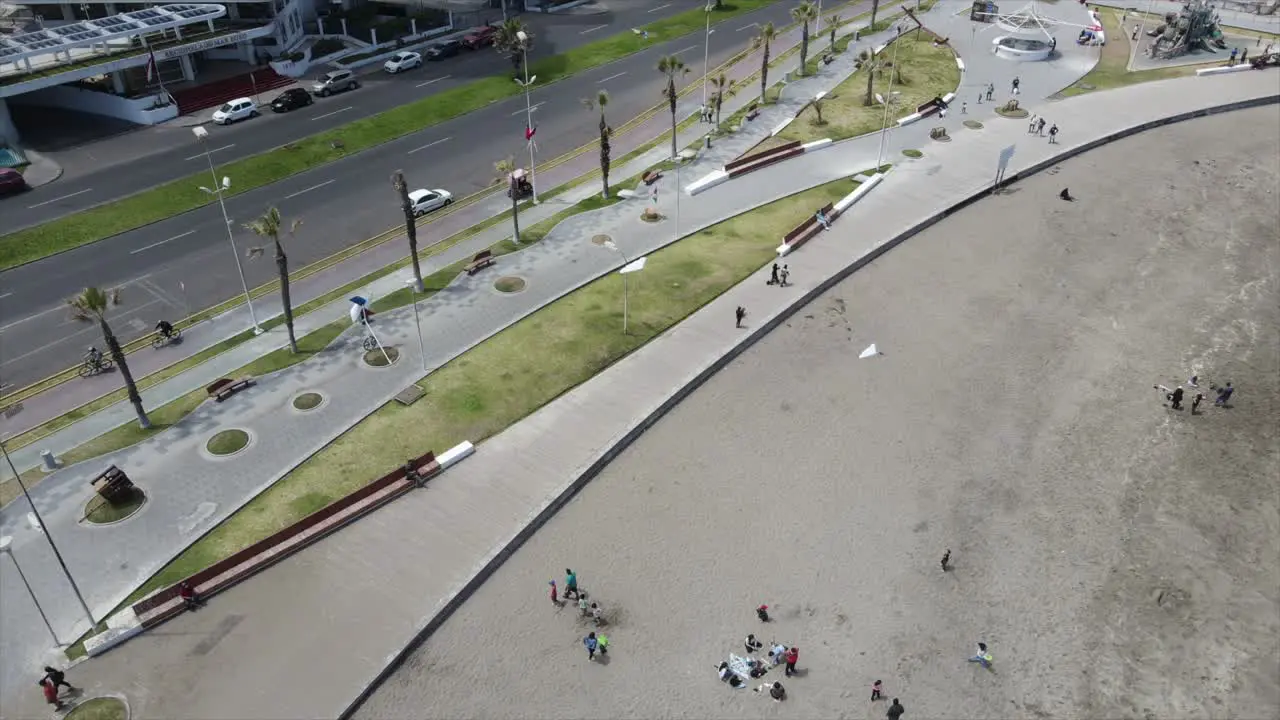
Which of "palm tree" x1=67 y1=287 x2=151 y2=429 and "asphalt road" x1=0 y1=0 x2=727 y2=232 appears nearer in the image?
"palm tree" x1=67 y1=287 x2=151 y2=429

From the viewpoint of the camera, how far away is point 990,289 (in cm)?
4497

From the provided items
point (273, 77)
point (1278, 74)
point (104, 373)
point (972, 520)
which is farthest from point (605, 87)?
point (1278, 74)

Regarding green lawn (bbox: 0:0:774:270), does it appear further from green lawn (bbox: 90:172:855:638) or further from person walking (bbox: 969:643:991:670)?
person walking (bbox: 969:643:991:670)

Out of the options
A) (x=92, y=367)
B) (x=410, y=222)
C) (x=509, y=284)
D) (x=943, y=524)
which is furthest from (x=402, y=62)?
(x=943, y=524)

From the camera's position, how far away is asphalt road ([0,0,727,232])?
52.8 m

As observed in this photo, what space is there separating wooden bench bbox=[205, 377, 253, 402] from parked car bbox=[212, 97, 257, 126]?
105ft

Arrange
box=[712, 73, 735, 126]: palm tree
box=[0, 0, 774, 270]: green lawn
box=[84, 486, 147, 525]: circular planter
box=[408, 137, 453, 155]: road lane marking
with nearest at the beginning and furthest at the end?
box=[84, 486, 147, 525]: circular planter
box=[0, 0, 774, 270]: green lawn
box=[408, 137, 453, 155]: road lane marking
box=[712, 73, 735, 126]: palm tree

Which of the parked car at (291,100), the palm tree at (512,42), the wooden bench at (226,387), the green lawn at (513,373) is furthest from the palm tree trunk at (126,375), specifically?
the palm tree at (512,42)

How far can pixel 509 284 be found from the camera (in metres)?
44.5

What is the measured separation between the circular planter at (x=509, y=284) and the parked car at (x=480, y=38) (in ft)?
131

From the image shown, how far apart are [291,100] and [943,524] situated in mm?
55145

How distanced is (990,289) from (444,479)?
96.9 feet

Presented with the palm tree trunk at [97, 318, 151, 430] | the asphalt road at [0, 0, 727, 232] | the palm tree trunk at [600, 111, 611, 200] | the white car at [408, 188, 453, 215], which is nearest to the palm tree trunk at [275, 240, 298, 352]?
the palm tree trunk at [97, 318, 151, 430]

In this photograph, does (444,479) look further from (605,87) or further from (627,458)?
(605,87)
